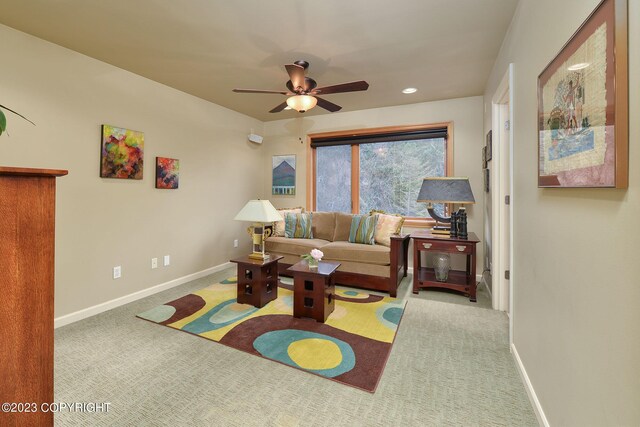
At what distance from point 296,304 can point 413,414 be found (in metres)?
1.37

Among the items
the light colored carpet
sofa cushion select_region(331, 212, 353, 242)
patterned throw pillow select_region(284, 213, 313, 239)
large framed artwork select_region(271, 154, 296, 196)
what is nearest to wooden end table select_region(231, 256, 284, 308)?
the light colored carpet

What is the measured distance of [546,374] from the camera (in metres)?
1.45

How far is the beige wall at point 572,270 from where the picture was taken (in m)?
0.84

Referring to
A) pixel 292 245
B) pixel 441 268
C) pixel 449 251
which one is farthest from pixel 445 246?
pixel 292 245

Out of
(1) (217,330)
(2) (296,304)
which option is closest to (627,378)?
(2) (296,304)

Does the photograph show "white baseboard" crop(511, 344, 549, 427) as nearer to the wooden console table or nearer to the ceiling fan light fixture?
the wooden console table

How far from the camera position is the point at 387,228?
12.3ft

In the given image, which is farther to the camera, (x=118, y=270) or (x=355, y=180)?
(x=355, y=180)

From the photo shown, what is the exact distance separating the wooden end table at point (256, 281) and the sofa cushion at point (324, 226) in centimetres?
129

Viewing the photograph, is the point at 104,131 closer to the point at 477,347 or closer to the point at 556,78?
the point at 556,78

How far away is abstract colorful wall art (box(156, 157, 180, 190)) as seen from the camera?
3446 mm

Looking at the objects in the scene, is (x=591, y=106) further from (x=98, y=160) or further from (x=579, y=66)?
(x=98, y=160)

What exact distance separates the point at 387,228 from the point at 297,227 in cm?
130

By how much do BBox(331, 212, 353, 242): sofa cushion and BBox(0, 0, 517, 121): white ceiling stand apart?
182cm
